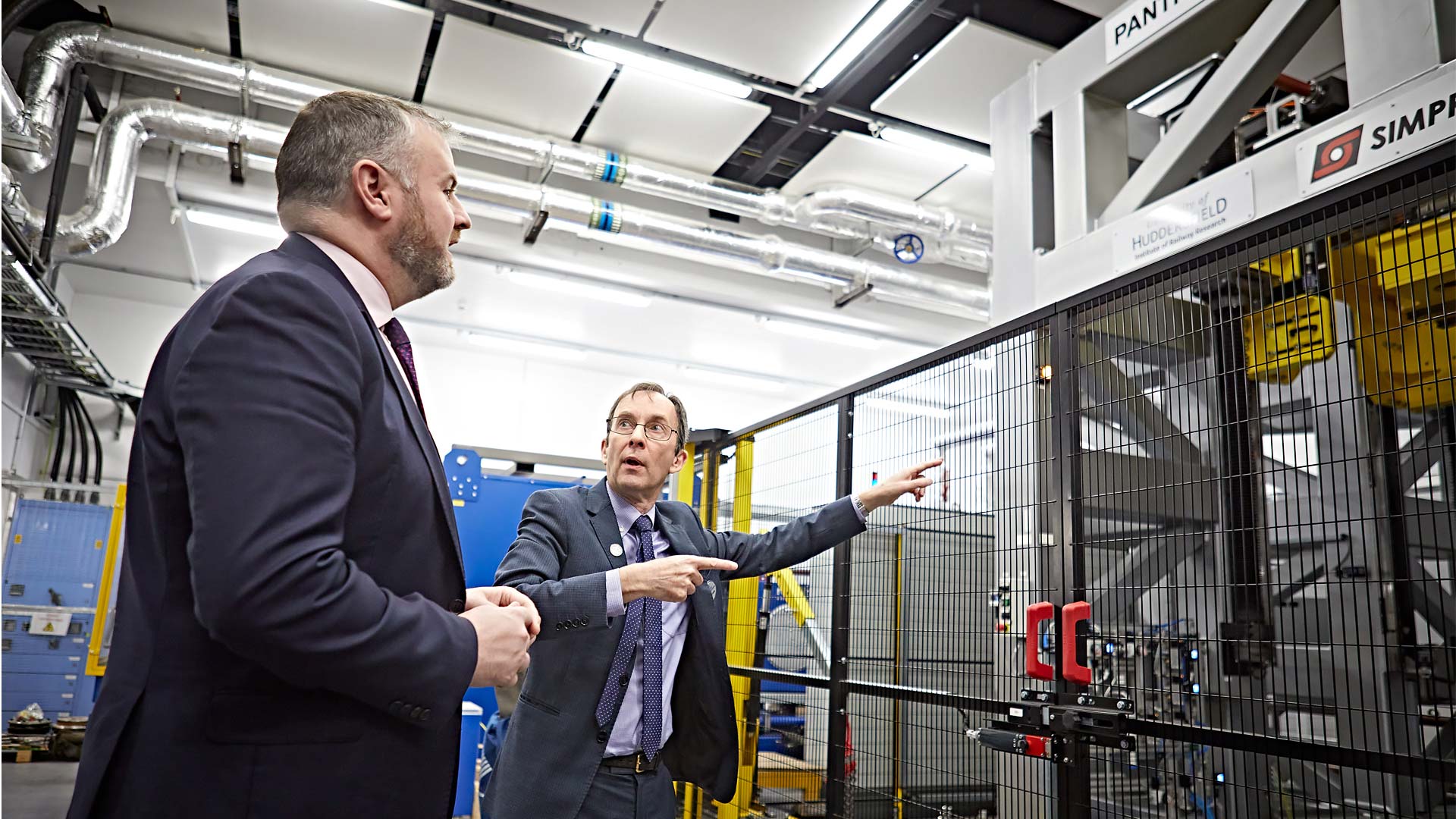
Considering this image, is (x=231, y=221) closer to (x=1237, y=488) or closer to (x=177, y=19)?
(x=177, y=19)

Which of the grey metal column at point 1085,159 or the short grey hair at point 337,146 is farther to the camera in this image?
the grey metal column at point 1085,159

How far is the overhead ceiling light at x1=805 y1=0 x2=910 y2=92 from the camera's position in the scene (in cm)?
615

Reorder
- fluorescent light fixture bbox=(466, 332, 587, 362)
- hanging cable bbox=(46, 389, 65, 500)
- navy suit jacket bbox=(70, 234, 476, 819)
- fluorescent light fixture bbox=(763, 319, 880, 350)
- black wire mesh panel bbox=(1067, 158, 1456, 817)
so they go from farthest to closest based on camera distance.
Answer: fluorescent light fixture bbox=(466, 332, 587, 362) < fluorescent light fixture bbox=(763, 319, 880, 350) < hanging cable bbox=(46, 389, 65, 500) < black wire mesh panel bbox=(1067, 158, 1456, 817) < navy suit jacket bbox=(70, 234, 476, 819)

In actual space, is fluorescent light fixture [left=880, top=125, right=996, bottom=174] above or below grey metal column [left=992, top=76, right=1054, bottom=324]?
above

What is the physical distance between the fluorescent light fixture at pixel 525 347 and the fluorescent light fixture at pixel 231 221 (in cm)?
Answer: 397

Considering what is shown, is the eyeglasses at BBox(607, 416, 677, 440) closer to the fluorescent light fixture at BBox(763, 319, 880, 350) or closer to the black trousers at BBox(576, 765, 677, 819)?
the black trousers at BBox(576, 765, 677, 819)

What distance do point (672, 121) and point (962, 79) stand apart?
2.46 m

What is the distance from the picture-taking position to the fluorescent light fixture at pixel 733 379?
13820 millimetres

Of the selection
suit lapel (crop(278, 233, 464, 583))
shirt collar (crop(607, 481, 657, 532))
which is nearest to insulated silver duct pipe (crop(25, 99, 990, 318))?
shirt collar (crop(607, 481, 657, 532))

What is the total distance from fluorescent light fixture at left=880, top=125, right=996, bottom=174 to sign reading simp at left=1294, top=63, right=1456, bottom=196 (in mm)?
5208

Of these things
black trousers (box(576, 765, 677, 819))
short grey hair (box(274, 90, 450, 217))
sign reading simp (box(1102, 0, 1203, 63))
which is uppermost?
sign reading simp (box(1102, 0, 1203, 63))

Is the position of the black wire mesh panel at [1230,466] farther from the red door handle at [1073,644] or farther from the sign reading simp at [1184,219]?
Answer: the sign reading simp at [1184,219]

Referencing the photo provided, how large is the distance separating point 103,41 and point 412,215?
6.83m

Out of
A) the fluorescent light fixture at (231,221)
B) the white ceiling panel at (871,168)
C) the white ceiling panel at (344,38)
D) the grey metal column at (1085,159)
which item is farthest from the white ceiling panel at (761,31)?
the fluorescent light fixture at (231,221)
